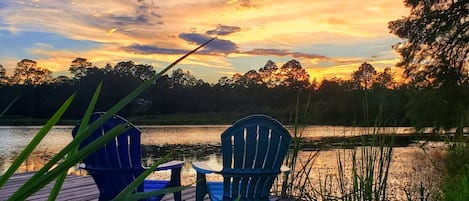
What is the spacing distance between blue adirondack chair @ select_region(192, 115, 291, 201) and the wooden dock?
1.11m

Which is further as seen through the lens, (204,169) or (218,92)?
(218,92)

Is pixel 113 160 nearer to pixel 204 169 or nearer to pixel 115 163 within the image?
pixel 115 163

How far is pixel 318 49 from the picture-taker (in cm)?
1295

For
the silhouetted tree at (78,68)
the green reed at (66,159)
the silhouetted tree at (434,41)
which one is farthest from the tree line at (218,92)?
the silhouetted tree at (434,41)

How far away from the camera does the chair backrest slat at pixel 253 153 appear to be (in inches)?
122

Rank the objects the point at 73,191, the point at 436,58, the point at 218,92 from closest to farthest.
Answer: the point at 73,191 → the point at 436,58 → the point at 218,92

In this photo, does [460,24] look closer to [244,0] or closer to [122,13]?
[244,0]

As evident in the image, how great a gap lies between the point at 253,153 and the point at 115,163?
78 centimetres

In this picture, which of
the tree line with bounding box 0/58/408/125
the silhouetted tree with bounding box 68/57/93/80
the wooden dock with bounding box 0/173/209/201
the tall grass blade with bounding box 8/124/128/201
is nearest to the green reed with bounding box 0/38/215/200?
the tall grass blade with bounding box 8/124/128/201

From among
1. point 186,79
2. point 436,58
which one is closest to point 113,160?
point 436,58

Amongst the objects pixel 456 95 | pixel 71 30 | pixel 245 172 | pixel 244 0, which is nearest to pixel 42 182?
pixel 245 172

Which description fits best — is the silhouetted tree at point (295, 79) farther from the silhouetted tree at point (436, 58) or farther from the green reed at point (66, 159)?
the silhouetted tree at point (436, 58)

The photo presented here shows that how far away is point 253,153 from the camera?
123 inches

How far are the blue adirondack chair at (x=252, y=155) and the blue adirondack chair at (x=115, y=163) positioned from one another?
0.30m
